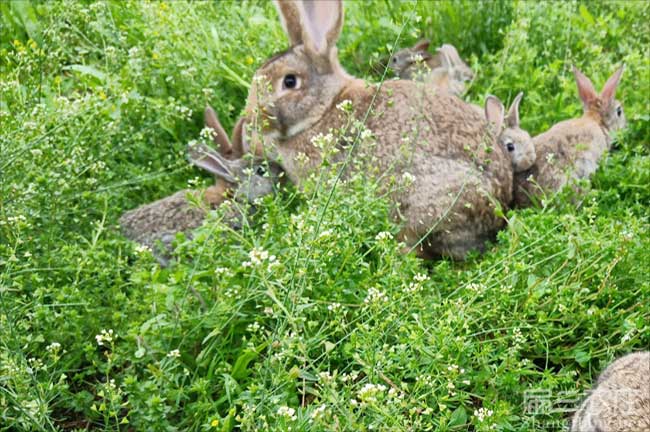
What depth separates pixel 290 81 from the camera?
5.33 meters

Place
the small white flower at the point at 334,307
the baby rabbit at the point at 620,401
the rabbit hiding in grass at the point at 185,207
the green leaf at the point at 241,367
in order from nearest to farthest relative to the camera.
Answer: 1. the baby rabbit at the point at 620,401
2. the small white flower at the point at 334,307
3. the green leaf at the point at 241,367
4. the rabbit hiding in grass at the point at 185,207

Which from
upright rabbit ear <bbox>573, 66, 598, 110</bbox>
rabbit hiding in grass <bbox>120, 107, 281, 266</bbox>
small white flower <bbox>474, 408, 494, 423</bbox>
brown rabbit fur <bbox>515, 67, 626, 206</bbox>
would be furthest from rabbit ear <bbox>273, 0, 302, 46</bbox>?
small white flower <bbox>474, 408, 494, 423</bbox>

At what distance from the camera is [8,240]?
4160 millimetres

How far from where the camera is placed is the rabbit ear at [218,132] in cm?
548

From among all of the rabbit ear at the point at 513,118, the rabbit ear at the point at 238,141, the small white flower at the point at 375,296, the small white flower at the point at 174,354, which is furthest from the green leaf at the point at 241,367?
the rabbit ear at the point at 513,118

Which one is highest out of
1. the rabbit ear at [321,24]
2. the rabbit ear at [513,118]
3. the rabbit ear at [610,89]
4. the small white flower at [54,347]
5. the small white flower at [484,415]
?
the rabbit ear at [321,24]

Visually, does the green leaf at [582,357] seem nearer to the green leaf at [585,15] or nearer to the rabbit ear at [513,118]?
the rabbit ear at [513,118]

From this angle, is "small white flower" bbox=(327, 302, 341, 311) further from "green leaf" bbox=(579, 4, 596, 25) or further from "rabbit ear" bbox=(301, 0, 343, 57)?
"green leaf" bbox=(579, 4, 596, 25)

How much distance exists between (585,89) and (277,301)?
10.9 ft

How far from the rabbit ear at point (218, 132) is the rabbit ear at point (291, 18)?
2.06ft

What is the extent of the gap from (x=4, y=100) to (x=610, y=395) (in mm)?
3442

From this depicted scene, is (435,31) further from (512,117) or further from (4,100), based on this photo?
(4,100)

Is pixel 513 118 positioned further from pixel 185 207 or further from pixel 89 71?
pixel 89 71

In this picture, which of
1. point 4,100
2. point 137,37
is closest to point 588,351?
point 4,100
